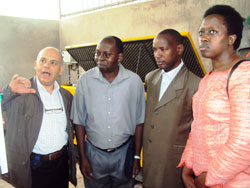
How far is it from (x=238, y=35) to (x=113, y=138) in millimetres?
1083

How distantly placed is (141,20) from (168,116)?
3.67 meters

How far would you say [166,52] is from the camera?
146 cm

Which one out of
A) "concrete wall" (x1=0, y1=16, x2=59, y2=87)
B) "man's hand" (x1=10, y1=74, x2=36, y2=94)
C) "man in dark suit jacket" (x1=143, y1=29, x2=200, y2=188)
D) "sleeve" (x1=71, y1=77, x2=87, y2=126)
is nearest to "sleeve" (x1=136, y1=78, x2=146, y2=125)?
"man in dark suit jacket" (x1=143, y1=29, x2=200, y2=188)

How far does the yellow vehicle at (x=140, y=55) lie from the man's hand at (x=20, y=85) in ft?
3.61

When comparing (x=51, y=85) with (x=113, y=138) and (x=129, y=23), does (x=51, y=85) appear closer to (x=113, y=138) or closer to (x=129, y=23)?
(x=113, y=138)

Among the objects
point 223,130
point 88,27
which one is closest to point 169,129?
point 223,130

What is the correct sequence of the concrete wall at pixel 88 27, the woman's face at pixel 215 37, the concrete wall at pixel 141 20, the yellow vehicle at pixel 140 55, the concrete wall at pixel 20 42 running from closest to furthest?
the woman's face at pixel 215 37, the yellow vehicle at pixel 140 55, the concrete wall at pixel 141 20, the concrete wall at pixel 88 27, the concrete wall at pixel 20 42

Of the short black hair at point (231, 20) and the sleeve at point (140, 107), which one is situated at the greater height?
the short black hair at point (231, 20)

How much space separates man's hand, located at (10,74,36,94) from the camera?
4.93 feet

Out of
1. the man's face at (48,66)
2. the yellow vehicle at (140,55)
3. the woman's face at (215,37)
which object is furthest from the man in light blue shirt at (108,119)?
the woman's face at (215,37)

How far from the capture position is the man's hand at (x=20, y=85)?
150cm

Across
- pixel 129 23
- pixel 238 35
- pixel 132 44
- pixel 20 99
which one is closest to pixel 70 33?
pixel 129 23

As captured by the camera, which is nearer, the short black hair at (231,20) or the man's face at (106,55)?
the short black hair at (231,20)

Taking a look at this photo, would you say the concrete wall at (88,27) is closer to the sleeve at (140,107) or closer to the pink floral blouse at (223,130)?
the sleeve at (140,107)
